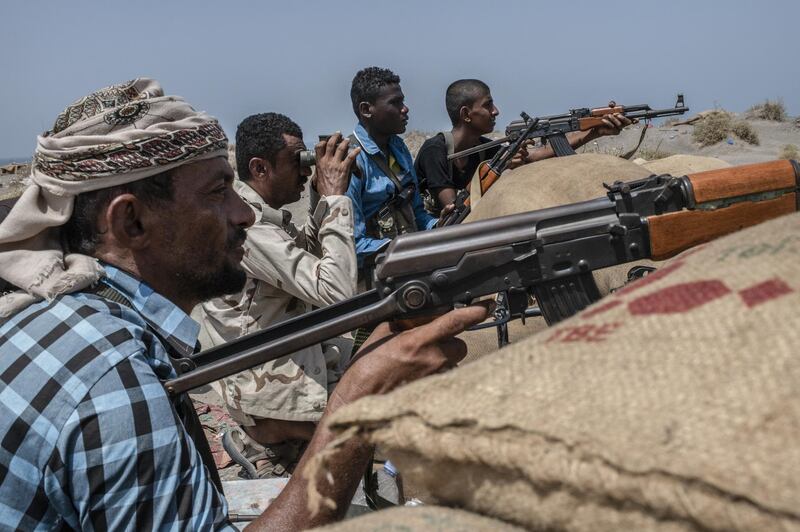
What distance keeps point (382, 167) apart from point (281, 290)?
5.47 ft

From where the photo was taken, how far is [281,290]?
3273 mm

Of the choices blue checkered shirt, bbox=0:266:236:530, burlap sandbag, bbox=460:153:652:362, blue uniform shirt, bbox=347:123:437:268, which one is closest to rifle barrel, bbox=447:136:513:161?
blue uniform shirt, bbox=347:123:437:268

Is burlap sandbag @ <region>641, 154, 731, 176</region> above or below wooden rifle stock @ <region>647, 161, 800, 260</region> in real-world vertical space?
below

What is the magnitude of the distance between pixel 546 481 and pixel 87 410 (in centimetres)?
100

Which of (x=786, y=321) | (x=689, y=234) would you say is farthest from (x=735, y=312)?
(x=689, y=234)

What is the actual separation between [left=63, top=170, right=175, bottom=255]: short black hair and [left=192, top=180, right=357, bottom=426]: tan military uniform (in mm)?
1211

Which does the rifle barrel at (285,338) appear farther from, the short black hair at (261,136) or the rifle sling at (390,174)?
the rifle sling at (390,174)

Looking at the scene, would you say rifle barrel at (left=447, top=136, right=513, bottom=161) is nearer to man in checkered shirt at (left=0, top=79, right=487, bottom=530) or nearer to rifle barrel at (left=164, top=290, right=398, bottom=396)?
man in checkered shirt at (left=0, top=79, right=487, bottom=530)

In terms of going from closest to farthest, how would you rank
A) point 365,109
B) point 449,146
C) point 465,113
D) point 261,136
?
1. point 261,136
2. point 365,109
3. point 449,146
4. point 465,113

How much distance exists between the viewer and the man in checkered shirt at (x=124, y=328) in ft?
4.65

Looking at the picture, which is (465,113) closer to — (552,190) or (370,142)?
(370,142)

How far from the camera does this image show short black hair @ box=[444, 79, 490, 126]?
5.97m

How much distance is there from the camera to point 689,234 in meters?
1.60

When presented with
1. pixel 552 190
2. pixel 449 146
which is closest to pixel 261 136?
pixel 552 190
